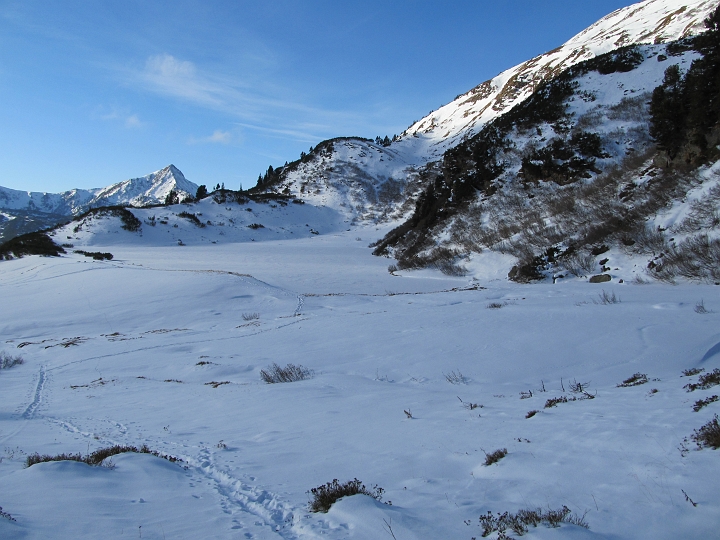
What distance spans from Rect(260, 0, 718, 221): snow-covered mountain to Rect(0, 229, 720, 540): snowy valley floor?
2173 inches

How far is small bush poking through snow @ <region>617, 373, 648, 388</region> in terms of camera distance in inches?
250

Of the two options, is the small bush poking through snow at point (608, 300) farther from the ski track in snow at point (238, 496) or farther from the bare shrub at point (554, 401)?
the ski track in snow at point (238, 496)

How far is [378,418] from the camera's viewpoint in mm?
6250

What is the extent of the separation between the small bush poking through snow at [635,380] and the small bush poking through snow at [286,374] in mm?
6346

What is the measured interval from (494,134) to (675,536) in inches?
1568

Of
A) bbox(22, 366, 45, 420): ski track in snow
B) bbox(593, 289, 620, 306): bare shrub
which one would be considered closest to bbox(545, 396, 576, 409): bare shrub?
bbox(593, 289, 620, 306): bare shrub

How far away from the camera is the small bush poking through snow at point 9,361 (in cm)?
1253

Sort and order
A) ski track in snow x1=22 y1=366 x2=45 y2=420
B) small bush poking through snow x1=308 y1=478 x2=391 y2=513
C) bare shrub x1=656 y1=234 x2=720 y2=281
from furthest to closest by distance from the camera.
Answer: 1. bare shrub x1=656 y1=234 x2=720 y2=281
2. ski track in snow x1=22 y1=366 x2=45 y2=420
3. small bush poking through snow x1=308 y1=478 x2=391 y2=513

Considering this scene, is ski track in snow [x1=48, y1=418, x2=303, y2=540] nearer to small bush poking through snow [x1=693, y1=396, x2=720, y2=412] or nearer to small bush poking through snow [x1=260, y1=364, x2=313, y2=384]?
small bush poking through snow [x1=260, y1=364, x2=313, y2=384]

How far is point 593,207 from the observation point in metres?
21.1

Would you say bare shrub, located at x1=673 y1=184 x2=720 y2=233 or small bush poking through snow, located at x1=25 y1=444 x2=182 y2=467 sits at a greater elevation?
bare shrub, located at x1=673 y1=184 x2=720 y2=233

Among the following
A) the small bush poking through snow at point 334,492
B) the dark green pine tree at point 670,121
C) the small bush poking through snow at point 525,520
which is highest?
the dark green pine tree at point 670,121

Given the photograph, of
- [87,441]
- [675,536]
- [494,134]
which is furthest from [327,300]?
[494,134]

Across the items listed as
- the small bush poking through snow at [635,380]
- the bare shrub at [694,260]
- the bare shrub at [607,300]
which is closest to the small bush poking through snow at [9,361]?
the small bush poking through snow at [635,380]
